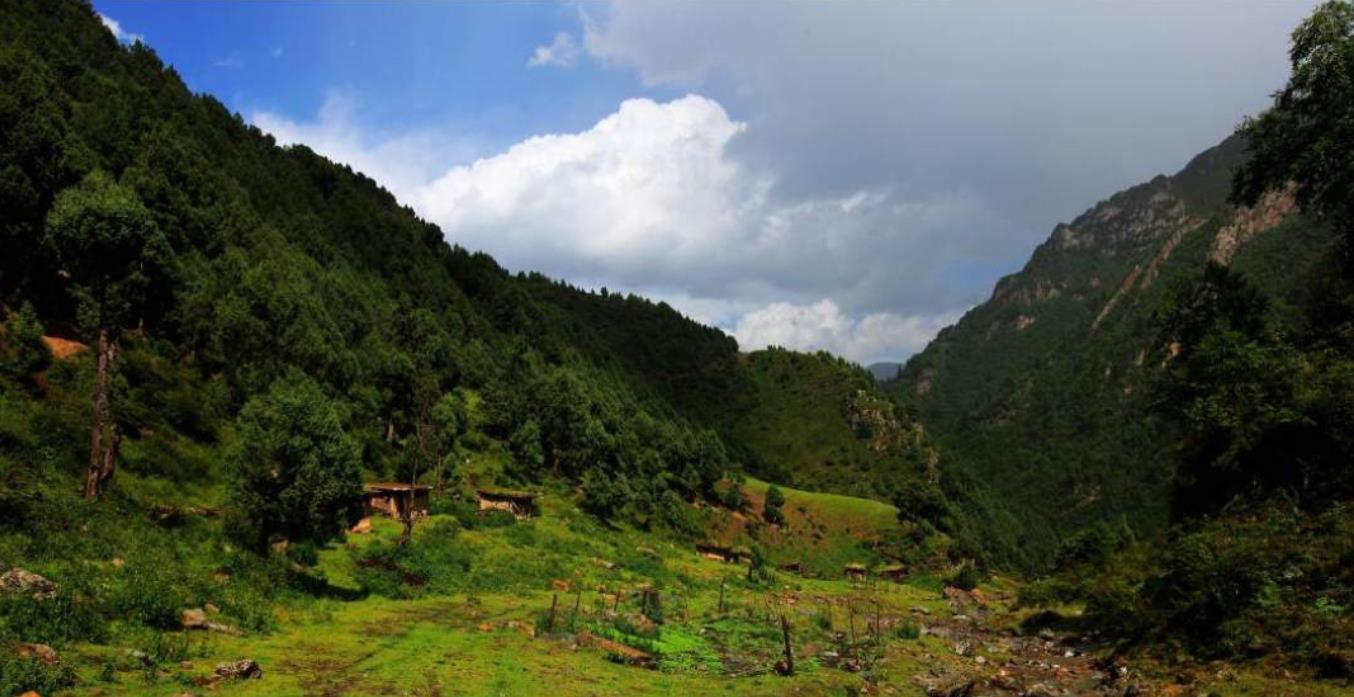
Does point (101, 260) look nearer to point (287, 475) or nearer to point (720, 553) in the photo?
point (287, 475)

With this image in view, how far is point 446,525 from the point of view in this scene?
Result: 5912cm

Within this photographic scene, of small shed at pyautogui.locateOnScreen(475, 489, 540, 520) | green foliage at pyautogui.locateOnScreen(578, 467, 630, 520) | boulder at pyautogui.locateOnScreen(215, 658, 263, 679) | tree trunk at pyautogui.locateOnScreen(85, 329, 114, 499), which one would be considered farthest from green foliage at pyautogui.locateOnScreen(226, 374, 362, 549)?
green foliage at pyautogui.locateOnScreen(578, 467, 630, 520)

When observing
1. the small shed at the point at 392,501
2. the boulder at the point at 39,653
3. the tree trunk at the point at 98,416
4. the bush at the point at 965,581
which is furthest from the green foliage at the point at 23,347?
the bush at the point at 965,581

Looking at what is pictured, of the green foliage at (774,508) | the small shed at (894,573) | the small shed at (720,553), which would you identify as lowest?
the small shed at (894,573)

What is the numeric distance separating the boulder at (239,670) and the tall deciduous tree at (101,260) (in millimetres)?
19262

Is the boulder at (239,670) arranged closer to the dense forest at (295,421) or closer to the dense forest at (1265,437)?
the dense forest at (295,421)

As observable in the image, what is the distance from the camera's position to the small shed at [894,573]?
108688 millimetres

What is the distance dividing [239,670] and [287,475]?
17345mm

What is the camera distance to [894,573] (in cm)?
11075

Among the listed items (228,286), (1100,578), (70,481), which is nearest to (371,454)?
(228,286)

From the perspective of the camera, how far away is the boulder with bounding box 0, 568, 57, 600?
1858cm

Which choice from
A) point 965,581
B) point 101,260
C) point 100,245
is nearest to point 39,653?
point 100,245

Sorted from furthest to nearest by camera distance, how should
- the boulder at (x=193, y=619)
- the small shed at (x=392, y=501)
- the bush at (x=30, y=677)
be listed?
the small shed at (x=392, y=501)
the boulder at (x=193, y=619)
the bush at (x=30, y=677)

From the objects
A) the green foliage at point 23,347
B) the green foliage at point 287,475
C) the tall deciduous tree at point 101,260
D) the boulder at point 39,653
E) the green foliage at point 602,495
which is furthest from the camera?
the green foliage at point 602,495
